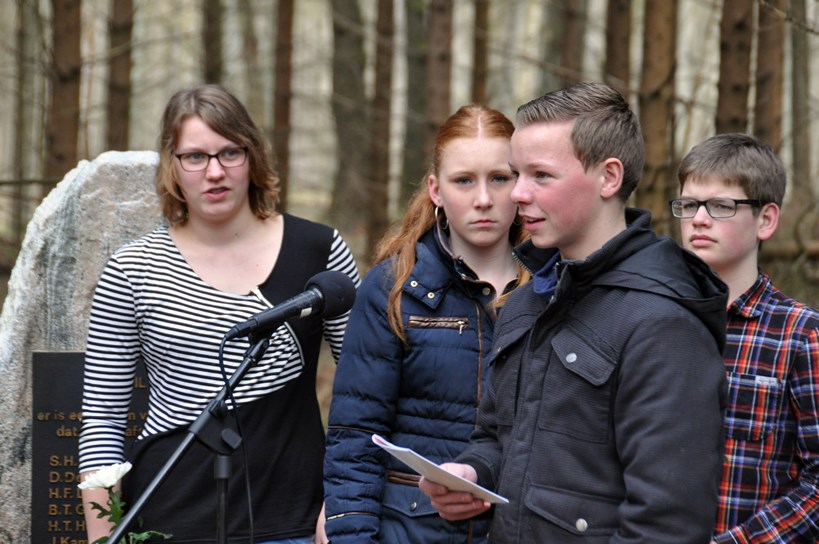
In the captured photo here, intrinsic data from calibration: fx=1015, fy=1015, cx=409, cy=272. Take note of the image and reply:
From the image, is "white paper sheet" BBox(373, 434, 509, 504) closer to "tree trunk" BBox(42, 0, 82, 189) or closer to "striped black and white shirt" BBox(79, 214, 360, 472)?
"striped black and white shirt" BBox(79, 214, 360, 472)

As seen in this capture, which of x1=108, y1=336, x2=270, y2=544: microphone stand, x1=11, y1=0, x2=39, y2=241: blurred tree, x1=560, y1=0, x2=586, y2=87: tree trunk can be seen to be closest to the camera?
x1=108, y1=336, x2=270, y2=544: microphone stand

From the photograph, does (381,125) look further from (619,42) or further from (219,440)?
(219,440)

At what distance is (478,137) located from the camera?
3.13 metres

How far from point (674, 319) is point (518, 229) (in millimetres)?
1136

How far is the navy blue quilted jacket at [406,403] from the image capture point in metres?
2.94

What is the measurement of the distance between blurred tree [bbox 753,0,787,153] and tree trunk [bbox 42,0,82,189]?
4954 millimetres

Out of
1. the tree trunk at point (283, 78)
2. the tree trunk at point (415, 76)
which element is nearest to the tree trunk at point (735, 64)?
the tree trunk at point (283, 78)

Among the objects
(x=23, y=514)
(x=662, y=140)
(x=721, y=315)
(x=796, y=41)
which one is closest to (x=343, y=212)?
(x=796, y=41)

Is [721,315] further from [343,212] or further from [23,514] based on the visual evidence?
[343,212]

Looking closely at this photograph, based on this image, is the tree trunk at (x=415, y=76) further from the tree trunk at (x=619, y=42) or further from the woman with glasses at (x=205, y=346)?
the woman with glasses at (x=205, y=346)

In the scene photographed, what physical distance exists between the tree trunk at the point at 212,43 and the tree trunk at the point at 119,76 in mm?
2584

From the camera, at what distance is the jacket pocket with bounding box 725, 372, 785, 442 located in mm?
2768

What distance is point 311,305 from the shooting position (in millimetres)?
2836

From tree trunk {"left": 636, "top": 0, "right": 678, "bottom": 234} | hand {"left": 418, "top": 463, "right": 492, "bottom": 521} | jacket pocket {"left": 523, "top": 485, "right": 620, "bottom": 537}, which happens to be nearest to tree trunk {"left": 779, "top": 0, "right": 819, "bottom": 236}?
tree trunk {"left": 636, "top": 0, "right": 678, "bottom": 234}
